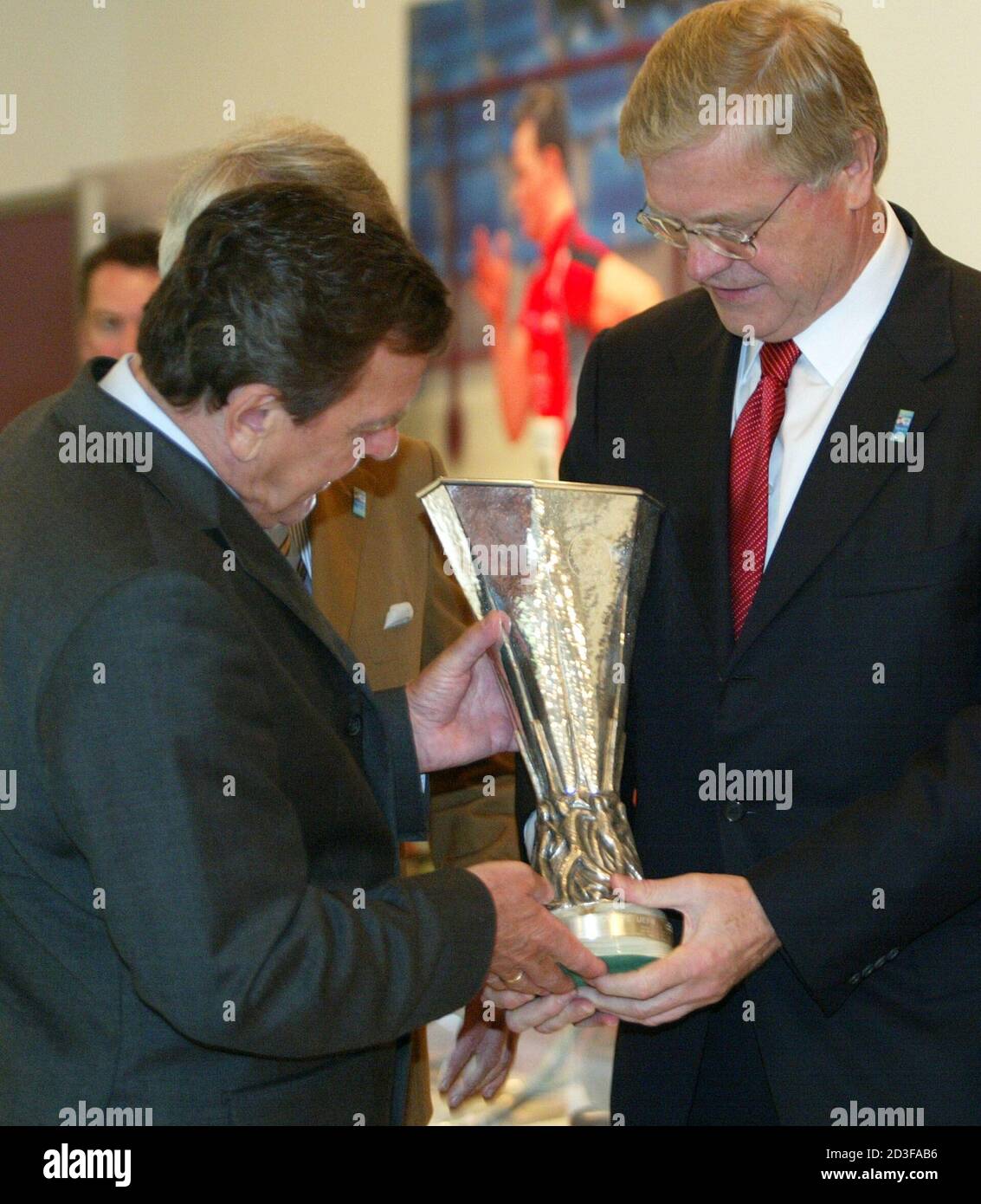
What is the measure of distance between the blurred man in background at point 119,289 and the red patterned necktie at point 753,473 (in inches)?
70.8

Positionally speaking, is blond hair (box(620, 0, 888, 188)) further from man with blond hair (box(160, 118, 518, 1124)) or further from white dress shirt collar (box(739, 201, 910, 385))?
man with blond hair (box(160, 118, 518, 1124))

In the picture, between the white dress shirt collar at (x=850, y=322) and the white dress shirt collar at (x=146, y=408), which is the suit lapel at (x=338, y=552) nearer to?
the white dress shirt collar at (x=146, y=408)

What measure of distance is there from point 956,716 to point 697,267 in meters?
0.59

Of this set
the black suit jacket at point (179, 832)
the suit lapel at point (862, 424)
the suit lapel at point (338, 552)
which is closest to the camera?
the black suit jacket at point (179, 832)

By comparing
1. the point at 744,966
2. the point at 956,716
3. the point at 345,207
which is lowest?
the point at 744,966

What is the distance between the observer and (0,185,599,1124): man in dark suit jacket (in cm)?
133

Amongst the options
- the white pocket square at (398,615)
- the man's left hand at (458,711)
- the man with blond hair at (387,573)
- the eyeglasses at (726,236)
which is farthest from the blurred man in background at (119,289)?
the eyeglasses at (726,236)

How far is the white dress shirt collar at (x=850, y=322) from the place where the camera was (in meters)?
1.83

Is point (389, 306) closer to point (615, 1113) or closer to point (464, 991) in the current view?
point (464, 991)

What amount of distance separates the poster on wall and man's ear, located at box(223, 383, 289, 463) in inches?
108

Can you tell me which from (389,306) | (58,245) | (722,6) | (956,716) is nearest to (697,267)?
(722,6)

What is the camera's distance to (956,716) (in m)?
1.70

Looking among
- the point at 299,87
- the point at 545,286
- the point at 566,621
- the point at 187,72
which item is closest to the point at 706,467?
the point at 566,621

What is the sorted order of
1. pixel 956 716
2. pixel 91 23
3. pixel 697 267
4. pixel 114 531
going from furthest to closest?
1. pixel 91 23
2. pixel 697 267
3. pixel 956 716
4. pixel 114 531
